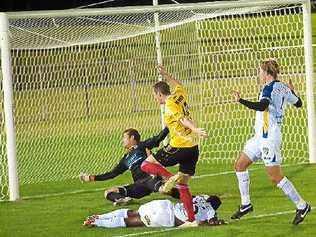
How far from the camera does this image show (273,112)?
10992 mm

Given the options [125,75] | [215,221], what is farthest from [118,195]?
[125,75]

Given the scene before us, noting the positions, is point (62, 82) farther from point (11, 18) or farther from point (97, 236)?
point (97, 236)

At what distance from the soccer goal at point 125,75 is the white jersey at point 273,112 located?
175 inches

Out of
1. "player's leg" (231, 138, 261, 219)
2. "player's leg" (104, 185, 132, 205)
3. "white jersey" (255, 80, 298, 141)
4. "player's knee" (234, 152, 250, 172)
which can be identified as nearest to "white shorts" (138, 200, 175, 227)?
"player's leg" (231, 138, 261, 219)

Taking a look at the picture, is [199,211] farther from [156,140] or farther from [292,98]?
[292,98]

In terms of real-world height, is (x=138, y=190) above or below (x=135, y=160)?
below

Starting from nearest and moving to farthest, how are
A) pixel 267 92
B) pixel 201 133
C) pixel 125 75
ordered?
pixel 201 133
pixel 267 92
pixel 125 75

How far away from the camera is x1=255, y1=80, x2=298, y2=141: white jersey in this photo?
429 inches

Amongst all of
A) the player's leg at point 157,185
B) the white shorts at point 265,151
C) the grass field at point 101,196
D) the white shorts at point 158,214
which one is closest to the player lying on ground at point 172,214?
the white shorts at point 158,214

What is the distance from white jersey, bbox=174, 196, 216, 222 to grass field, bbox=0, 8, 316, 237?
215 mm

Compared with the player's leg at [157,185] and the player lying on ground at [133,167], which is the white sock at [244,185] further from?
the player lying on ground at [133,167]

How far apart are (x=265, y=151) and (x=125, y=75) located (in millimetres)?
11158

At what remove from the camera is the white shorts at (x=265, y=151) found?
10.8 metres

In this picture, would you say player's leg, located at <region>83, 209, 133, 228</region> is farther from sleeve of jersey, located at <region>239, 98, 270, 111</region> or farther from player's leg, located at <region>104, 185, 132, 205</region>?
sleeve of jersey, located at <region>239, 98, 270, 111</region>
